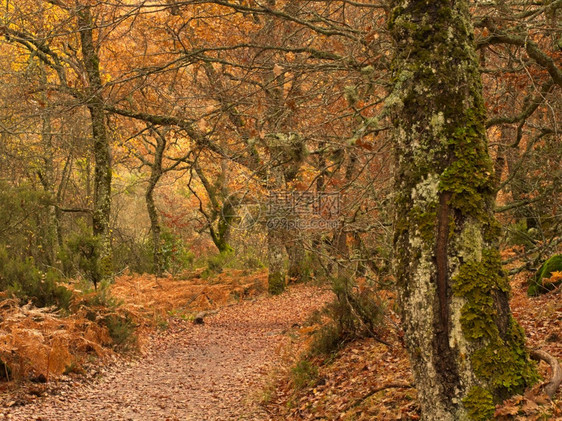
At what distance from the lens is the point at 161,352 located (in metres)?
8.50

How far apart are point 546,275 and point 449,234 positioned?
5.05 meters

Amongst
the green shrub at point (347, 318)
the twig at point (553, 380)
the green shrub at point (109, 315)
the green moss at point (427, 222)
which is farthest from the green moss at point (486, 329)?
the green shrub at point (109, 315)

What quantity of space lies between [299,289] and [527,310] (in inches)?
307

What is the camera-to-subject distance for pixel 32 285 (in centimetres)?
757

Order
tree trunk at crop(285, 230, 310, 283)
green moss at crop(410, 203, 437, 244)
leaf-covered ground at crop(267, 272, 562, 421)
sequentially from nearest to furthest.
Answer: green moss at crop(410, 203, 437, 244) → leaf-covered ground at crop(267, 272, 562, 421) → tree trunk at crop(285, 230, 310, 283)

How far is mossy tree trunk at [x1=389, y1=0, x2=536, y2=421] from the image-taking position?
2.72 meters

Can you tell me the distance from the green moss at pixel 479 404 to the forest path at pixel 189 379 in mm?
3199

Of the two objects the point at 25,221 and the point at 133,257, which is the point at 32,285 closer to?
the point at 25,221

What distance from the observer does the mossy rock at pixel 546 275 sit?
6711mm

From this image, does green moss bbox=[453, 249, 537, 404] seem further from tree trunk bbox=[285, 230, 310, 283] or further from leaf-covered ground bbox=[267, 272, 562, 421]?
tree trunk bbox=[285, 230, 310, 283]

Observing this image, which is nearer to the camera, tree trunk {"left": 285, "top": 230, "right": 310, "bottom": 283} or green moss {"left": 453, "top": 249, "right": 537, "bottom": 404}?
green moss {"left": 453, "top": 249, "right": 537, "bottom": 404}

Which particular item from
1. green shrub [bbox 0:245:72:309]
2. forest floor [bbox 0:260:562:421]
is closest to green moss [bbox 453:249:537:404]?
forest floor [bbox 0:260:562:421]

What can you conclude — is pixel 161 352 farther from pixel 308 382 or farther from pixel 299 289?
pixel 299 289

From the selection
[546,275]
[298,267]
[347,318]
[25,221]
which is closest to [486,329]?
[347,318]
